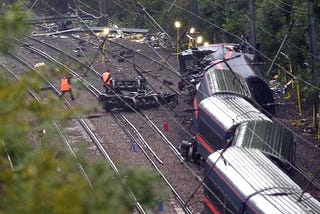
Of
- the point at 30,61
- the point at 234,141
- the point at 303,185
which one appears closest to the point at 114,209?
the point at 234,141

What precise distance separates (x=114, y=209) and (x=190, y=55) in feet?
57.4

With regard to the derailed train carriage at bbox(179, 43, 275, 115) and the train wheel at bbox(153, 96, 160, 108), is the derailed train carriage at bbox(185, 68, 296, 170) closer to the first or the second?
the derailed train carriage at bbox(179, 43, 275, 115)

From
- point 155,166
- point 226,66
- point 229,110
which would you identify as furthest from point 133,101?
point 229,110

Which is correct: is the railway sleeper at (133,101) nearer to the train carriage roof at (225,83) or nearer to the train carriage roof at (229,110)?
the train carriage roof at (225,83)

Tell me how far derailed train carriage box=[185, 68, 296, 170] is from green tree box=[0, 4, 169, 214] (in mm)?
8106

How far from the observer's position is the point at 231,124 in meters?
13.0

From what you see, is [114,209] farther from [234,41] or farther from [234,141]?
[234,41]

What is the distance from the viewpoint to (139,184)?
11.4 feet

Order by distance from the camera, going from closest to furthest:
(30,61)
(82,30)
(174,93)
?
1. (174,93)
2. (30,61)
3. (82,30)

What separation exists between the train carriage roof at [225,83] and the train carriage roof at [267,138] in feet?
7.64

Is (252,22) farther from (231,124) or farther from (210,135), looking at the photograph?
(231,124)

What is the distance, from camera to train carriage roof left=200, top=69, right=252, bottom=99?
15219 mm

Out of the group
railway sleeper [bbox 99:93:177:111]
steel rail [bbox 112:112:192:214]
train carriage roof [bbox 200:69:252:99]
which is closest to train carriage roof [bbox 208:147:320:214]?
steel rail [bbox 112:112:192:214]

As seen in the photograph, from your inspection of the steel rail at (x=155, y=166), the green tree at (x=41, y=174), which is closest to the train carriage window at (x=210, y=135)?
the steel rail at (x=155, y=166)
